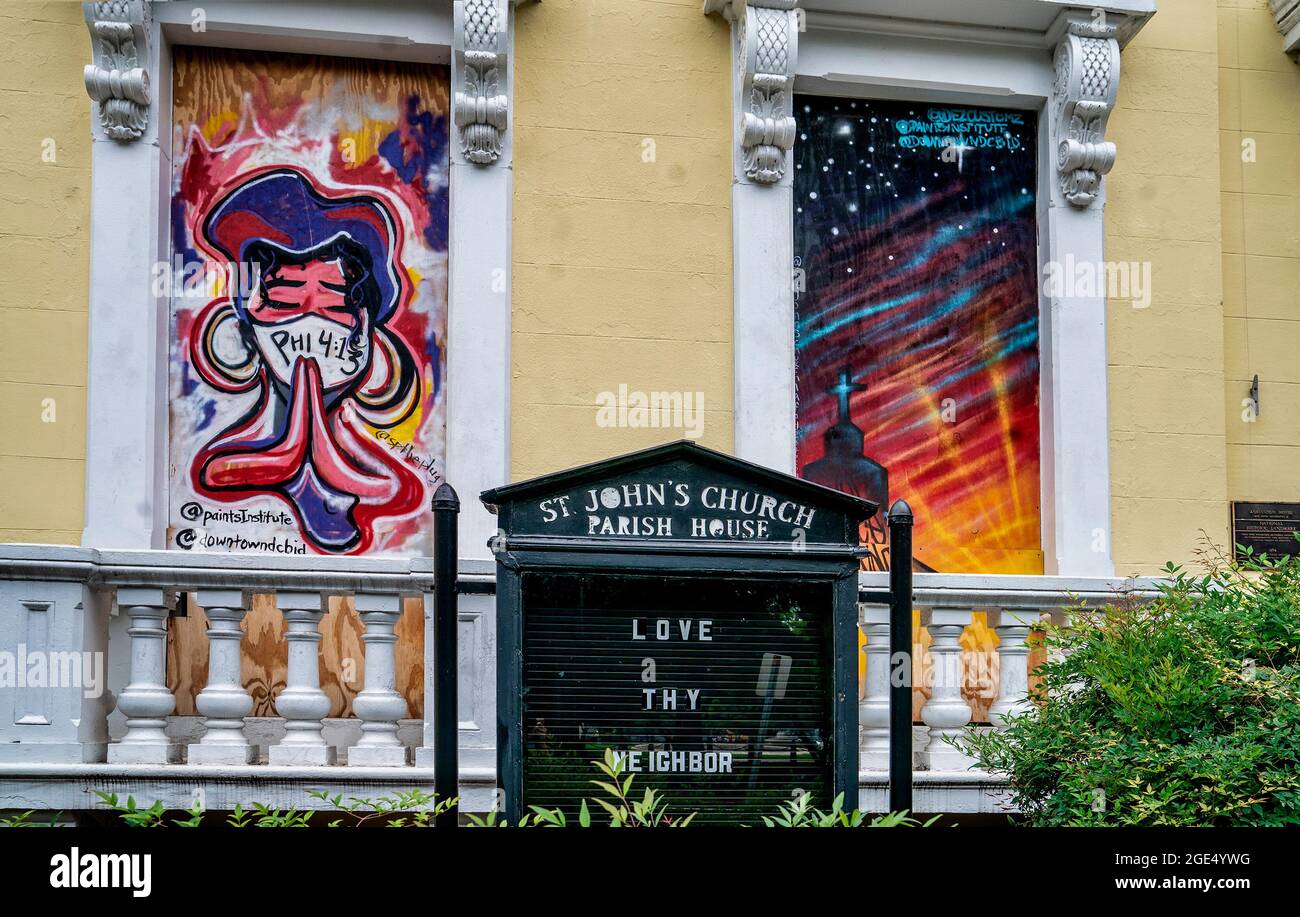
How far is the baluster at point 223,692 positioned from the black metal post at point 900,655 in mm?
3180

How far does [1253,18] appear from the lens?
9.84 m

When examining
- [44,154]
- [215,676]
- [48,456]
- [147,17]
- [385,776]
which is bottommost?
[385,776]

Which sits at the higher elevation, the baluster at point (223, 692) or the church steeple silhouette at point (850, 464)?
the church steeple silhouette at point (850, 464)

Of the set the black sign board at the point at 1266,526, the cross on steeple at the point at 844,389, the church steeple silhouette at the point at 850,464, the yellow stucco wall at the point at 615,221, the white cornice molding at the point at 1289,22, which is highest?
the white cornice molding at the point at 1289,22

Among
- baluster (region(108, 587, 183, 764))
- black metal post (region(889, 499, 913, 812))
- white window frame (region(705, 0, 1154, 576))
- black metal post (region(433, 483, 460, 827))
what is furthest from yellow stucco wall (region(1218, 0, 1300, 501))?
baluster (region(108, 587, 183, 764))

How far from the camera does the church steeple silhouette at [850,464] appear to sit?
9258 mm

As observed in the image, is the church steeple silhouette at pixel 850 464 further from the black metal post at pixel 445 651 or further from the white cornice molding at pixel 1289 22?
the black metal post at pixel 445 651

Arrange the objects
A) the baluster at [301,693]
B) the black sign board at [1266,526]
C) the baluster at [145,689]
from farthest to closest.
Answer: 1. the black sign board at [1266,526]
2. the baluster at [301,693]
3. the baluster at [145,689]

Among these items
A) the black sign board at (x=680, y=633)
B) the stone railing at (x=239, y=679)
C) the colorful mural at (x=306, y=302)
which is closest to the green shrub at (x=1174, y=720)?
the stone railing at (x=239, y=679)

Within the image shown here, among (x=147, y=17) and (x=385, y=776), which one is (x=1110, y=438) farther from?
(x=147, y=17)

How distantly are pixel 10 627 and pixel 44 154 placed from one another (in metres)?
3.10

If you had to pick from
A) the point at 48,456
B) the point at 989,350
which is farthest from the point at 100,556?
the point at 989,350

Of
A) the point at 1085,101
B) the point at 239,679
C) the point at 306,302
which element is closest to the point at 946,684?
the point at 239,679
